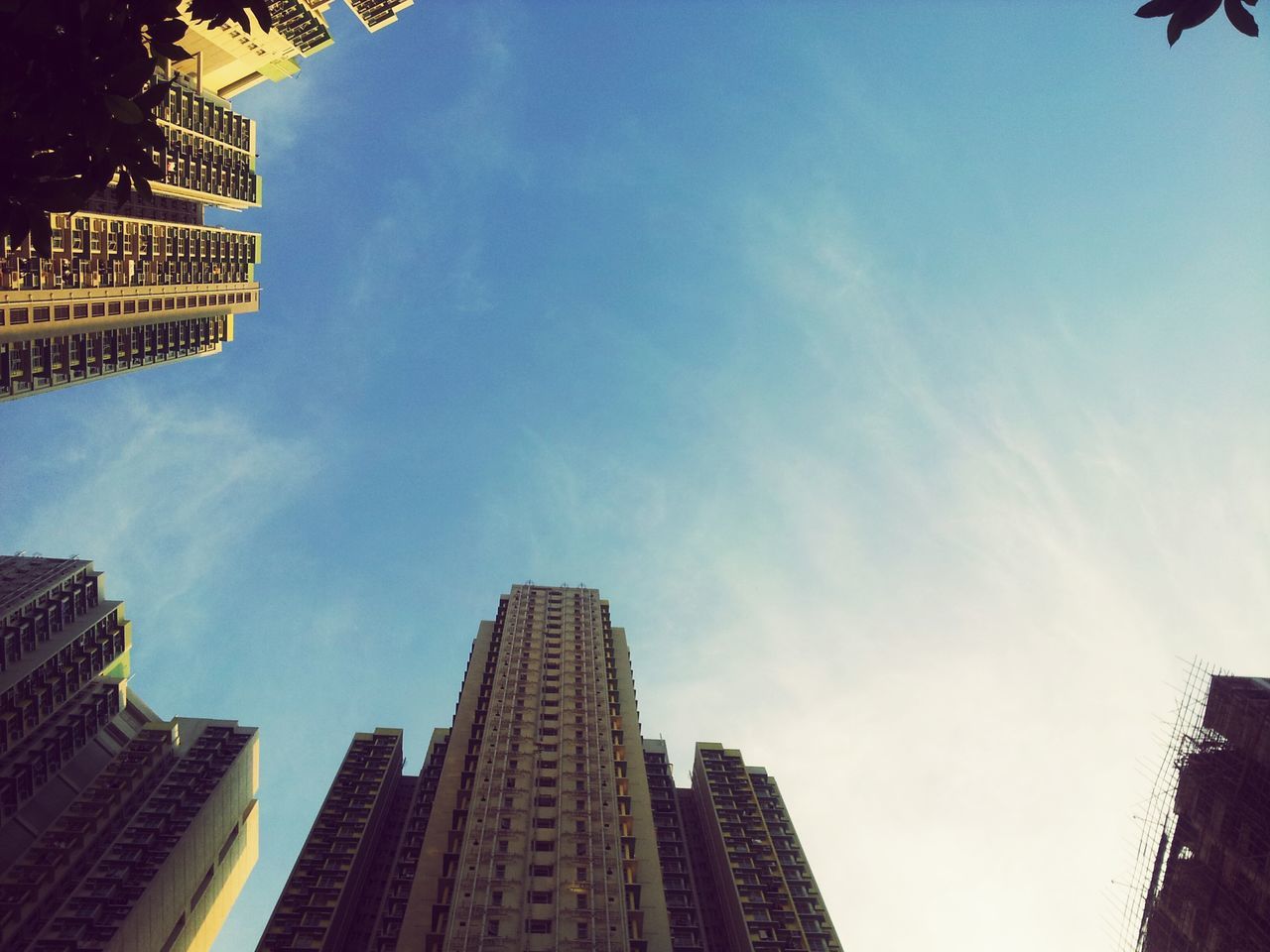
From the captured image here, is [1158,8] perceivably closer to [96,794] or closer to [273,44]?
[96,794]

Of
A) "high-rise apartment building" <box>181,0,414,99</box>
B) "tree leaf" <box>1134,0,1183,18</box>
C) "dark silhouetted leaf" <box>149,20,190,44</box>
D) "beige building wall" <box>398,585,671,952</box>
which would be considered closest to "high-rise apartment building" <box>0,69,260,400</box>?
"high-rise apartment building" <box>181,0,414,99</box>

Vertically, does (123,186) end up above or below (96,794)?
below

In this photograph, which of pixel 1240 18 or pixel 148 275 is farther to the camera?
pixel 148 275

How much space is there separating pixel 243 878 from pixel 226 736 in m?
29.4

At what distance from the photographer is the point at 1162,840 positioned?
1668 inches

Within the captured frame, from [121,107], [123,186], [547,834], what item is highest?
[547,834]

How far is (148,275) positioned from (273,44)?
5947 centimetres

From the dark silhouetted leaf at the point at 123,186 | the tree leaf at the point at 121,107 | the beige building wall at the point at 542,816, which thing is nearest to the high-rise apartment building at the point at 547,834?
the beige building wall at the point at 542,816

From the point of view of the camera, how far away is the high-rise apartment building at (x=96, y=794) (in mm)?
79438

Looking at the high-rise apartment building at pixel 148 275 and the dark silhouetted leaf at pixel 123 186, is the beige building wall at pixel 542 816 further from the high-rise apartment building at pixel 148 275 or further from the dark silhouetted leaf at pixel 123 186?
the high-rise apartment building at pixel 148 275

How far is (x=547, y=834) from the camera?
203 feet

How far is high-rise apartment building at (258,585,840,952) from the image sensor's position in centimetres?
5438

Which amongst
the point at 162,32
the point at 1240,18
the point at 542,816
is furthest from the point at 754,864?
the point at 162,32

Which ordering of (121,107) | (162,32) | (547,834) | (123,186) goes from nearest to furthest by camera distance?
1. (121,107)
2. (162,32)
3. (123,186)
4. (547,834)
